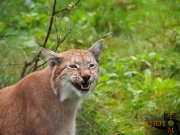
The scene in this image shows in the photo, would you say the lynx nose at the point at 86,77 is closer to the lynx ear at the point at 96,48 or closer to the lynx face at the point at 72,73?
the lynx face at the point at 72,73

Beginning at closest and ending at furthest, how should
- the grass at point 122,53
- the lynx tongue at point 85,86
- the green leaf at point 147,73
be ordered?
the lynx tongue at point 85,86 → the grass at point 122,53 → the green leaf at point 147,73

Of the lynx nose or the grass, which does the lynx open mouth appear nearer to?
the lynx nose

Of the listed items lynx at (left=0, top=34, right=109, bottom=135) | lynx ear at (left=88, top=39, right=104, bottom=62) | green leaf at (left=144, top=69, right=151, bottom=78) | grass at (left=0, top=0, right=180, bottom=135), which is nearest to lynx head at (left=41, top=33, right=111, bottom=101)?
lynx at (left=0, top=34, right=109, bottom=135)

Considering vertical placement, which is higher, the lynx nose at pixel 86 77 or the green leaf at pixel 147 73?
the lynx nose at pixel 86 77

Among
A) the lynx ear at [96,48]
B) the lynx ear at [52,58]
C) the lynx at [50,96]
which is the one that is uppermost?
the lynx ear at [96,48]

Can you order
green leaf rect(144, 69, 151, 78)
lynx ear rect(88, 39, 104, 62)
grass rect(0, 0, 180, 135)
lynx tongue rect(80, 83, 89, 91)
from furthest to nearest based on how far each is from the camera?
green leaf rect(144, 69, 151, 78) → grass rect(0, 0, 180, 135) → lynx ear rect(88, 39, 104, 62) → lynx tongue rect(80, 83, 89, 91)

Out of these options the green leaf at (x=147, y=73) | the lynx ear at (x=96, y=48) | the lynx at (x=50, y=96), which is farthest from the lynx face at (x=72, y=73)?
the green leaf at (x=147, y=73)

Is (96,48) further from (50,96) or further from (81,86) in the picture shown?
(50,96)

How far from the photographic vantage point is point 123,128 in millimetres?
5051

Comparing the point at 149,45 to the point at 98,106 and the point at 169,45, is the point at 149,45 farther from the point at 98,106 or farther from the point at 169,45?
the point at 98,106

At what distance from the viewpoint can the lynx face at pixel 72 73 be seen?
3.72 meters

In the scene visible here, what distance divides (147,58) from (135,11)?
3178 mm

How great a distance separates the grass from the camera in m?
5.26

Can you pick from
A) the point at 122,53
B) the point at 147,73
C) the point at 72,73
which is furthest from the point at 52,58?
the point at 122,53
